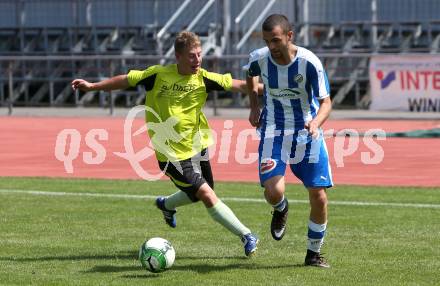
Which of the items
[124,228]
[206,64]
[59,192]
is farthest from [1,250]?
[206,64]

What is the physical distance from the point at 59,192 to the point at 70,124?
13.3 metres

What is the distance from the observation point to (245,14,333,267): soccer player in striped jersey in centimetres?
874

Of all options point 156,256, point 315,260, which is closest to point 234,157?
point 315,260

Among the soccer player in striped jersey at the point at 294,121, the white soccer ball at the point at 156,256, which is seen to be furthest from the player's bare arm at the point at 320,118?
the white soccer ball at the point at 156,256

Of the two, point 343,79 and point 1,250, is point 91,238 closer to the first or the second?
point 1,250

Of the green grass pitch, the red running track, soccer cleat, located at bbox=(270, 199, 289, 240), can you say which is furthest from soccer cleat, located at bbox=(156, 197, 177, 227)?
the red running track

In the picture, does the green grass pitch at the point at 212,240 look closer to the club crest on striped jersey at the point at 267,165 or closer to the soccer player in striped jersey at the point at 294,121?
the soccer player in striped jersey at the point at 294,121

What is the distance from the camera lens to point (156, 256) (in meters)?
8.60

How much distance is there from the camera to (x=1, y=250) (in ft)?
32.3

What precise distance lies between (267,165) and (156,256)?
114 centimetres

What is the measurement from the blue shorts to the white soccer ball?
3.24 ft

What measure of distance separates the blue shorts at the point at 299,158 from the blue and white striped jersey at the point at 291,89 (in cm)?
9

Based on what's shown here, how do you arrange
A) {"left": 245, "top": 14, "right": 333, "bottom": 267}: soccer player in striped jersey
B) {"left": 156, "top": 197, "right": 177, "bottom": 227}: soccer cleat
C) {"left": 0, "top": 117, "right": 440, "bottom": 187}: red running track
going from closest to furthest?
{"left": 245, "top": 14, "right": 333, "bottom": 267}: soccer player in striped jersey → {"left": 156, "top": 197, "right": 177, "bottom": 227}: soccer cleat → {"left": 0, "top": 117, "right": 440, "bottom": 187}: red running track

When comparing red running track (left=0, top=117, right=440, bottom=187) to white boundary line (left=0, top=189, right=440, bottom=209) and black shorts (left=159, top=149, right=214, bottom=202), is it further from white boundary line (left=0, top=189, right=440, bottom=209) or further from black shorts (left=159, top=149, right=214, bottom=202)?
black shorts (left=159, top=149, right=214, bottom=202)
